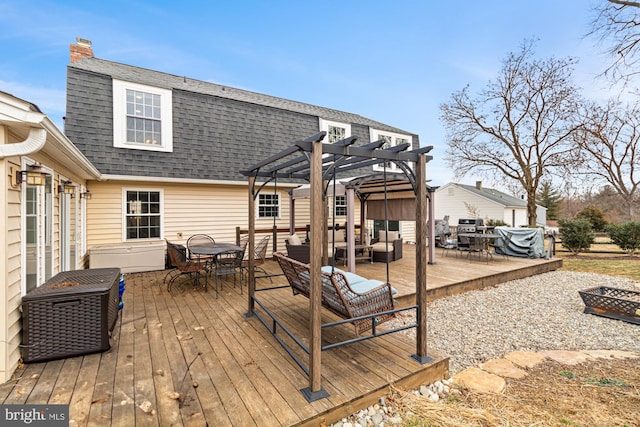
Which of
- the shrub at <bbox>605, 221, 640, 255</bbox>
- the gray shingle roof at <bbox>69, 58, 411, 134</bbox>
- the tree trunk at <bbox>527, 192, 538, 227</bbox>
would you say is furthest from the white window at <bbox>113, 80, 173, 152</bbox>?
the shrub at <bbox>605, 221, 640, 255</bbox>

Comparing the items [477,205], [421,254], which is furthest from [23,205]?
[477,205]

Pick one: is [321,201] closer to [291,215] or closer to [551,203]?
[291,215]

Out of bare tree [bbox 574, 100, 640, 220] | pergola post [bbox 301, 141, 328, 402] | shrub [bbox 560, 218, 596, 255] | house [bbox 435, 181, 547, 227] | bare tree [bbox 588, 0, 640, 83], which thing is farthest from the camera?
house [bbox 435, 181, 547, 227]

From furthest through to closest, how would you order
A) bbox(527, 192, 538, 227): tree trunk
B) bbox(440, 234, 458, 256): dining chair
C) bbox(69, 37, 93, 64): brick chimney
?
1. bbox(527, 192, 538, 227): tree trunk
2. bbox(440, 234, 458, 256): dining chair
3. bbox(69, 37, 93, 64): brick chimney

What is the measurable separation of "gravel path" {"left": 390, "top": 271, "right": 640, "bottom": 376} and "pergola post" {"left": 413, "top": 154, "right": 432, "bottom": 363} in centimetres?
70

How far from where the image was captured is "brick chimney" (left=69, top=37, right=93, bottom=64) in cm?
797

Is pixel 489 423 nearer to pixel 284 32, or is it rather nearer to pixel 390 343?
pixel 390 343

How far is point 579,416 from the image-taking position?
2361 millimetres

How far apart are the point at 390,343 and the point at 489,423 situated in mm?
1219

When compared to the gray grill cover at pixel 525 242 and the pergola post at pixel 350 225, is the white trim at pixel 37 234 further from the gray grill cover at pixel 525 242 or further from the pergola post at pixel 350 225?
the gray grill cover at pixel 525 242

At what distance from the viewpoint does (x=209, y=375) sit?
102 inches

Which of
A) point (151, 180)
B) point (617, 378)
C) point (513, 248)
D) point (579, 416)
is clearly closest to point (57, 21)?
point (151, 180)

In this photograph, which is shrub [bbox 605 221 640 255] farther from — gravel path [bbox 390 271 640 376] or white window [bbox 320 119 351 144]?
white window [bbox 320 119 351 144]

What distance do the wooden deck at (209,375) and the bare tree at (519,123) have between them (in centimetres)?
1426
